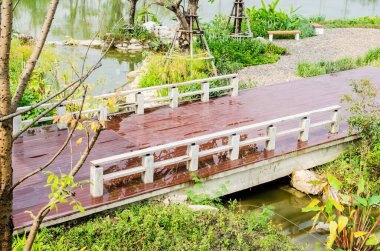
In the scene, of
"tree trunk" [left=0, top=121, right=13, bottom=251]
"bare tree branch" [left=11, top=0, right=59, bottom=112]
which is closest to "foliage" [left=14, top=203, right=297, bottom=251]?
"tree trunk" [left=0, top=121, right=13, bottom=251]

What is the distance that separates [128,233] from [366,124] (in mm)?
6077

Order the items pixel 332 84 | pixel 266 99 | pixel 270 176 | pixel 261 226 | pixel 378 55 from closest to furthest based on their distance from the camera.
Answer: pixel 261 226, pixel 270 176, pixel 266 99, pixel 332 84, pixel 378 55

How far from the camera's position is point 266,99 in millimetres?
13945

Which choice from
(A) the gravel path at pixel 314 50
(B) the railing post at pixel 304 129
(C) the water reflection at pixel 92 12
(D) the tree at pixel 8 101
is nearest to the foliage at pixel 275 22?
(A) the gravel path at pixel 314 50

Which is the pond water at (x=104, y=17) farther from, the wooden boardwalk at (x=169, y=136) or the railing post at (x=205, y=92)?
the wooden boardwalk at (x=169, y=136)

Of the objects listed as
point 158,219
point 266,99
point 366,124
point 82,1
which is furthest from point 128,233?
point 82,1

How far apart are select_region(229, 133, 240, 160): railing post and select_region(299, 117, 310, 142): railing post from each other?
1804mm

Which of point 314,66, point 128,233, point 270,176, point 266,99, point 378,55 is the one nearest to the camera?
point 128,233

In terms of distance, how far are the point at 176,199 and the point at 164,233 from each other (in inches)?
55.1

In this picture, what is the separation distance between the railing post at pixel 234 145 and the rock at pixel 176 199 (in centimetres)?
137

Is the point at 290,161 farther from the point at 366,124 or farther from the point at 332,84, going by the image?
the point at 332,84

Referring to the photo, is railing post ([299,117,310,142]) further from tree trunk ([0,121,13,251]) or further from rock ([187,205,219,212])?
tree trunk ([0,121,13,251])

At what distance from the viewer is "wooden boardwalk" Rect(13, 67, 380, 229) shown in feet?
27.5

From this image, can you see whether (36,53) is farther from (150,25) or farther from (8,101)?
(150,25)
